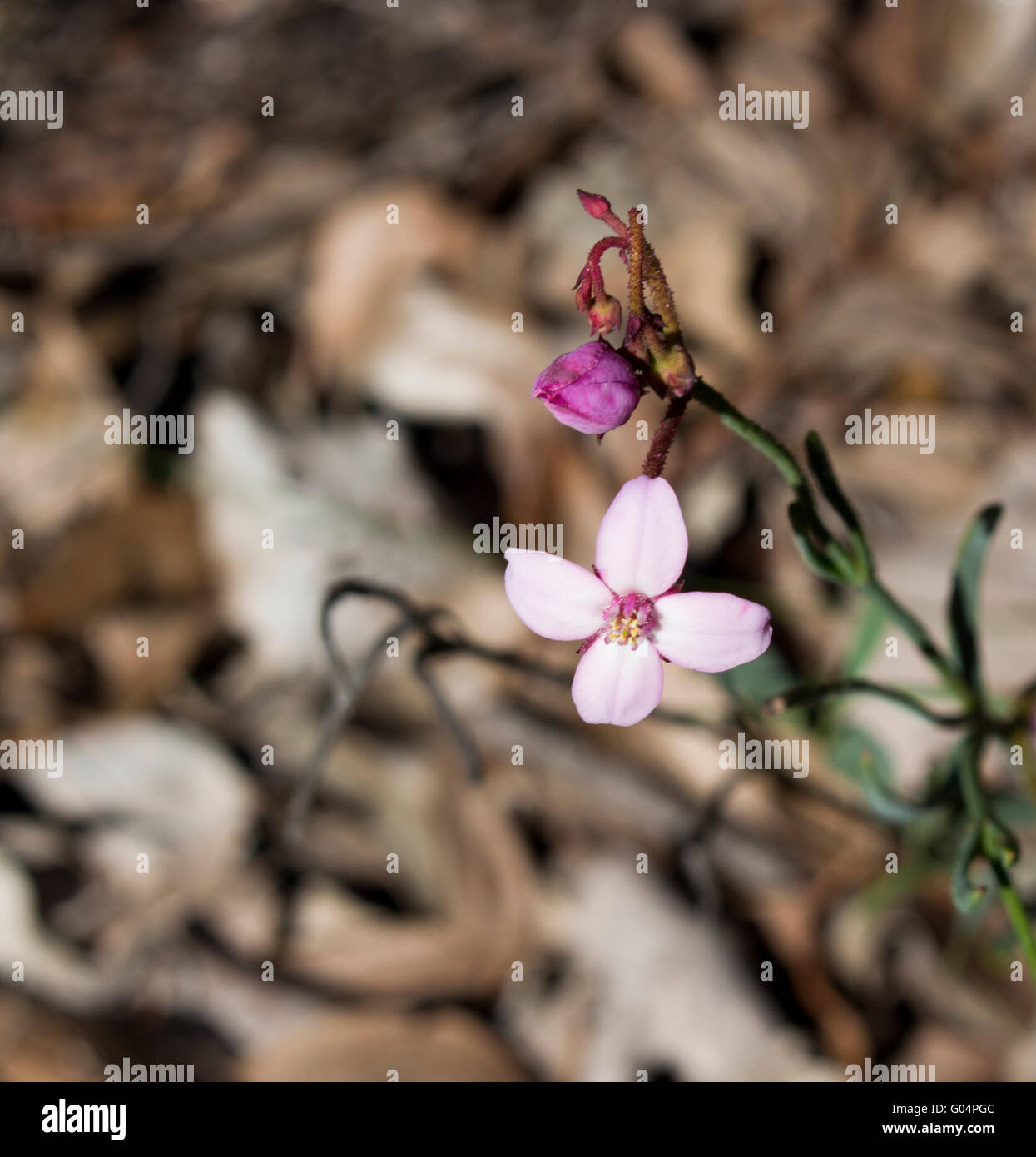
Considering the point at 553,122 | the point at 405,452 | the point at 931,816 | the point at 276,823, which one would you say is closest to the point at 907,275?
the point at 553,122

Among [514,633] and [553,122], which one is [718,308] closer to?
[553,122]

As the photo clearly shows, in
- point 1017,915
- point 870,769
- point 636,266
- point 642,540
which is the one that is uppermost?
point 636,266

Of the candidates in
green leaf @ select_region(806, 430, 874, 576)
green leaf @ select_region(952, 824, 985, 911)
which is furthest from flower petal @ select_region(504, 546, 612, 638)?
green leaf @ select_region(952, 824, 985, 911)

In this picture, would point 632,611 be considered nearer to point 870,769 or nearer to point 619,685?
point 619,685

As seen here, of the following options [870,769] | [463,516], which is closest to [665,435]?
[870,769]

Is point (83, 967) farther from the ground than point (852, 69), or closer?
closer

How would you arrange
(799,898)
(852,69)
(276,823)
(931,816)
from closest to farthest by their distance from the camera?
(931,816) → (799,898) → (276,823) → (852,69)

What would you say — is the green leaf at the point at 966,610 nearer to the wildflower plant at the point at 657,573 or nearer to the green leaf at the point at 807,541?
the wildflower plant at the point at 657,573
